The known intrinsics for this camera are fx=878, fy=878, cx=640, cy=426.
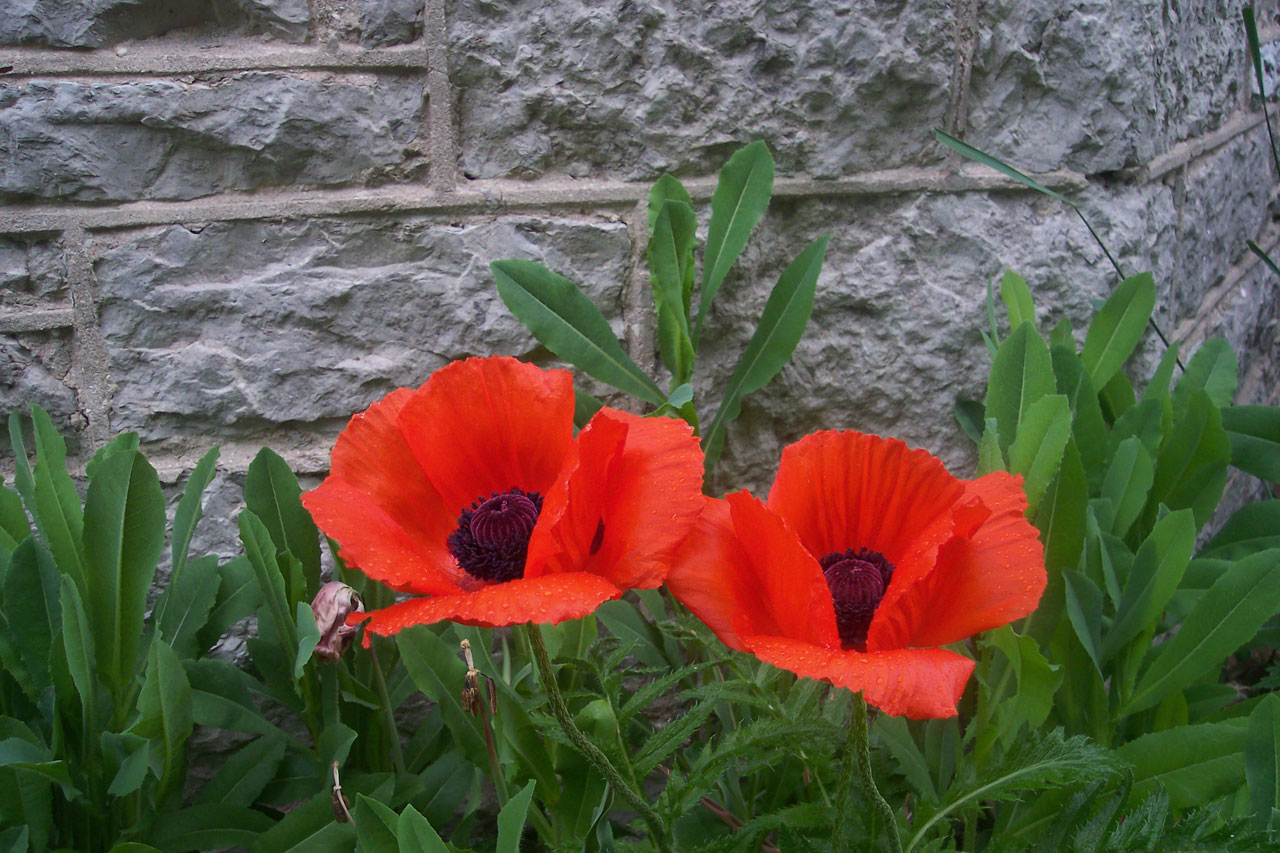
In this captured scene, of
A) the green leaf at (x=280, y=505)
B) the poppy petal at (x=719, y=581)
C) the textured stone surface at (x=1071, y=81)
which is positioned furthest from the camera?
the textured stone surface at (x=1071, y=81)

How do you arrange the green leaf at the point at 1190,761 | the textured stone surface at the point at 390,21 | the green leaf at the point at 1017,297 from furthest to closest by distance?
1. the green leaf at the point at 1017,297
2. the textured stone surface at the point at 390,21
3. the green leaf at the point at 1190,761

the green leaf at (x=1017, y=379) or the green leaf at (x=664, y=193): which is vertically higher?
the green leaf at (x=664, y=193)

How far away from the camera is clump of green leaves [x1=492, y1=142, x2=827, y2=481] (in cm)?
109

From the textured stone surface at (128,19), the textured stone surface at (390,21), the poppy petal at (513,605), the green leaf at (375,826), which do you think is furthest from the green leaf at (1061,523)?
the textured stone surface at (128,19)

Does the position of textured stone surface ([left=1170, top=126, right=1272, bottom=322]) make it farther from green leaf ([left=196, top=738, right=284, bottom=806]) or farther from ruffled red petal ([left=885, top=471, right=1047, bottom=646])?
green leaf ([left=196, top=738, right=284, bottom=806])

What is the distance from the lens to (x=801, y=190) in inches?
49.8

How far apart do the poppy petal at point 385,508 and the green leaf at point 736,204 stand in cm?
54

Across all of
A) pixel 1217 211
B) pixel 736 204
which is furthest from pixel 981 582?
pixel 1217 211

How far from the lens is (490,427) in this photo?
0.72m

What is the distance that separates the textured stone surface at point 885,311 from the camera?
4.23 ft

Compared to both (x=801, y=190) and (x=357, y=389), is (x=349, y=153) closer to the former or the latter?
(x=357, y=389)

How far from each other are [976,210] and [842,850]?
3.20 ft

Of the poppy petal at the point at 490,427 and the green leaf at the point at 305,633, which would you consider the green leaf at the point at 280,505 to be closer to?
the green leaf at the point at 305,633

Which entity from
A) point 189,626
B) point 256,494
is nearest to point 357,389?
point 256,494
